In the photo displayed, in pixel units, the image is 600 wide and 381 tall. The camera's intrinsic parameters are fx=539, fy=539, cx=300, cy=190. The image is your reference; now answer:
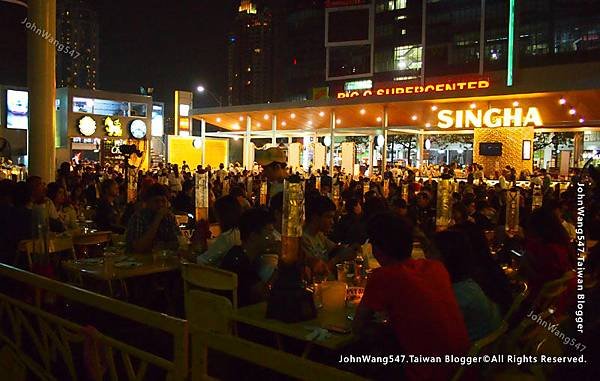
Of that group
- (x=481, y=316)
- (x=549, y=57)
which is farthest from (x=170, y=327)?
(x=549, y=57)

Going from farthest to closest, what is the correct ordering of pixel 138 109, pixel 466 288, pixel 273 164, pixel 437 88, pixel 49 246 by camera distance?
pixel 138 109
pixel 437 88
pixel 273 164
pixel 49 246
pixel 466 288

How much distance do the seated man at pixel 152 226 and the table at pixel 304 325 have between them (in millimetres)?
2396

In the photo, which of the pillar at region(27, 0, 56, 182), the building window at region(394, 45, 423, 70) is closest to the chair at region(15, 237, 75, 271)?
the pillar at region(27, 0, 56, 182)

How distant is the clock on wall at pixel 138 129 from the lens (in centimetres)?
3331

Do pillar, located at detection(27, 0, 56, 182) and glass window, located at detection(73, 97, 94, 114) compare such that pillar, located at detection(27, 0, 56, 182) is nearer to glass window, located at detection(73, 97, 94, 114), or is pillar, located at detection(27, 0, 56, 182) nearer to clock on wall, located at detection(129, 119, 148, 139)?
glass window, located at detection(73, 97, 94, 114)

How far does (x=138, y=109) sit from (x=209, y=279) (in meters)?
32.9

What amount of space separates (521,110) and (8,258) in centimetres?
1601

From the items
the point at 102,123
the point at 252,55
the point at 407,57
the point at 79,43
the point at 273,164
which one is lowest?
the point at 273,164

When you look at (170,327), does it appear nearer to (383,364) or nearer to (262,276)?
(383,364)

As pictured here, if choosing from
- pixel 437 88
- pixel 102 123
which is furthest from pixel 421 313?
pixel 102 123

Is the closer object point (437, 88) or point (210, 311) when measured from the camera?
Answer: point (210, 311)

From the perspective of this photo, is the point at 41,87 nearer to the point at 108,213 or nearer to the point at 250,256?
the point at 108,213

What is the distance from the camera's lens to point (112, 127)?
A: 32438 millimetres

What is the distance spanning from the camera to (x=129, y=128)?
3325cm
